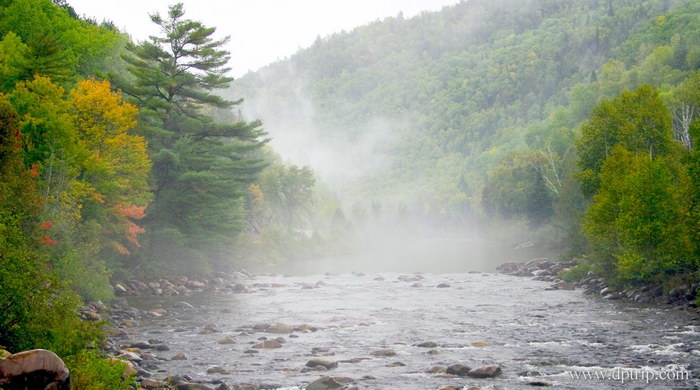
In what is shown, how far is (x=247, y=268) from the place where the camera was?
78625 millimetres

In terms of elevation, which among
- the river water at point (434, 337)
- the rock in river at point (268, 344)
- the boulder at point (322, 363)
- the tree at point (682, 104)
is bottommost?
the river water at point (434, 337)

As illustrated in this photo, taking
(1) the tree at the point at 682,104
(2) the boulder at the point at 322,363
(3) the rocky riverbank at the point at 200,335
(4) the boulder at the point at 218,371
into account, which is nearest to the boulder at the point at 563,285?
(1) the tree at the point at 682,104

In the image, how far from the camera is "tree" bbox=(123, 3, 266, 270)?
5591 cm

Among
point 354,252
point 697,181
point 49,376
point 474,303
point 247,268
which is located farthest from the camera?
point 354,252

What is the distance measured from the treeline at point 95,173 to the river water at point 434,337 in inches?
211

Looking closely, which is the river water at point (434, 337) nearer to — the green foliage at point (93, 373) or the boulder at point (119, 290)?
the boulder at point (119, 290)

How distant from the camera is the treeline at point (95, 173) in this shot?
742 inches

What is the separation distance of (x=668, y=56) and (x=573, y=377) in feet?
383

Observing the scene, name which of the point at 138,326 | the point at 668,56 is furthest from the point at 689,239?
the point at 668,56

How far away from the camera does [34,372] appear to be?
13711 mm

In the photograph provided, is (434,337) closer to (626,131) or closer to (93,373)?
(93,373)

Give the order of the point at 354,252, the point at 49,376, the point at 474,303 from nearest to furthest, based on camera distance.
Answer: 1. the point at 49,376
2. the point at 474,303
3. the point at 354,252

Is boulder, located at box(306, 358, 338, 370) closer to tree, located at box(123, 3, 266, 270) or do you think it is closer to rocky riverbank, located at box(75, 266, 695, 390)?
rocky riverbank, located at box(75, 266, 695, 390)

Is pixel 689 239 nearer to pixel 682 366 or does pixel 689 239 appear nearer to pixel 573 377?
pixel 682 366
